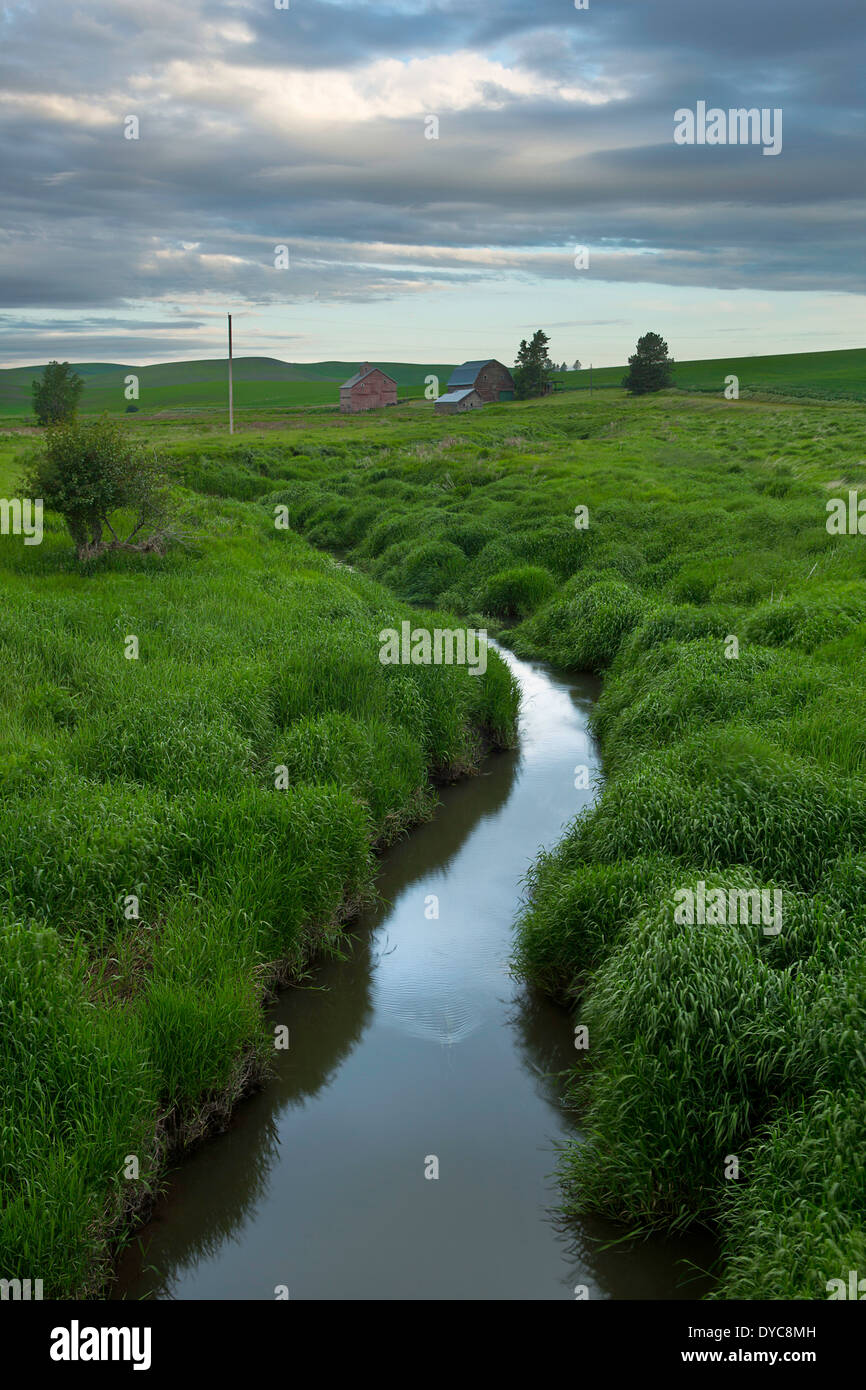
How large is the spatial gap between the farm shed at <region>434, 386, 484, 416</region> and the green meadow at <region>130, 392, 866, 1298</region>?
203 feet

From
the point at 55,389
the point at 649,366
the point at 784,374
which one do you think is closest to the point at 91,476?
the point at 55,389

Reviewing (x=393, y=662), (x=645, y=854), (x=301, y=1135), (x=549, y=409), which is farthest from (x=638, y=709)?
(x=549, y=409)

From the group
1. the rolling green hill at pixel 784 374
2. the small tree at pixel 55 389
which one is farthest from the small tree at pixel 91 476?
the rolling green hill at pixel 784 374

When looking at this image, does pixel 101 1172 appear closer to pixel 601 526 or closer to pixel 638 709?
pixel 638 709

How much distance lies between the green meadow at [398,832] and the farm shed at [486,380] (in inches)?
2870

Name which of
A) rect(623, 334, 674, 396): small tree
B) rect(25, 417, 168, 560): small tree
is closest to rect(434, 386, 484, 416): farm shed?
rect(623, 334, 674, 396): small tree

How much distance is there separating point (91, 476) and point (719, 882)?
11.7 meters

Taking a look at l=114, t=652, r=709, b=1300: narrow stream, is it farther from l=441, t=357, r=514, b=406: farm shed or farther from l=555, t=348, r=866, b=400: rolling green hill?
l=441, t=357, r=514, b=406: farm shed

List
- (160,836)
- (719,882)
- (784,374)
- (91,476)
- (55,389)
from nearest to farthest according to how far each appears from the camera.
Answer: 1. (719,882)
2. (160,836)
3. (91,476)
4. (55,389)
5. (784,374)

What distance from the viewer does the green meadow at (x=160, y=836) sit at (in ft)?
17.6

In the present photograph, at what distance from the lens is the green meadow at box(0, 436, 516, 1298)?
5.35m

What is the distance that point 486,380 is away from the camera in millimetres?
87688

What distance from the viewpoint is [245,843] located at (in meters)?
7.96

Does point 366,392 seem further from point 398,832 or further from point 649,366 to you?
point 398,832
